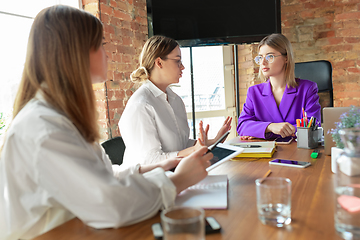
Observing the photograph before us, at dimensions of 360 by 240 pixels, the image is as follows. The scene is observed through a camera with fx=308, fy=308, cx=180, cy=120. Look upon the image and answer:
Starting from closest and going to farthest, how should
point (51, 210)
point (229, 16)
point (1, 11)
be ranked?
point (51, 210)
point (1, 11)
point (229, 16)

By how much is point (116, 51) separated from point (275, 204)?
7.09 ft

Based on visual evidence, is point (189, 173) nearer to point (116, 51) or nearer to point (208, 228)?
point (208, 228)

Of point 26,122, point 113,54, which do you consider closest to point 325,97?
point 113,54

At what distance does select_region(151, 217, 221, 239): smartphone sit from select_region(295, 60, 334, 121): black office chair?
2155mm

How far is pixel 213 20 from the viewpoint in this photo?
2797mm

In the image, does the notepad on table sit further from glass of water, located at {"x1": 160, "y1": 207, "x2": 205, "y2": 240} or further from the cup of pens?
the cup of pens

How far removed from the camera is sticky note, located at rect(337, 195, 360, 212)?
648mm

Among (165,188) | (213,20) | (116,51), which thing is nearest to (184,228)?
(165,188)

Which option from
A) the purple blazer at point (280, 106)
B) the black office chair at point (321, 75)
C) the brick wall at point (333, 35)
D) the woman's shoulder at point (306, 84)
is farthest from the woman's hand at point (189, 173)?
the brick wall at point (333, 35)

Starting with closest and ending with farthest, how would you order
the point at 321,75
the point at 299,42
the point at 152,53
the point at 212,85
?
the point at 152,53 → the point at 321,75 → the point at 299,42 → the point at 212,85

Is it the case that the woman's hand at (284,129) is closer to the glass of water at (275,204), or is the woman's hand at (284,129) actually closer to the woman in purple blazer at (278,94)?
the woman in purple blazer at (278,94)

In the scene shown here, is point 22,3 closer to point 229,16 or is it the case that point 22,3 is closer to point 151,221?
point 229,16

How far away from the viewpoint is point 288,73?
2.28m

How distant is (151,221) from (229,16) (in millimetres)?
2393
